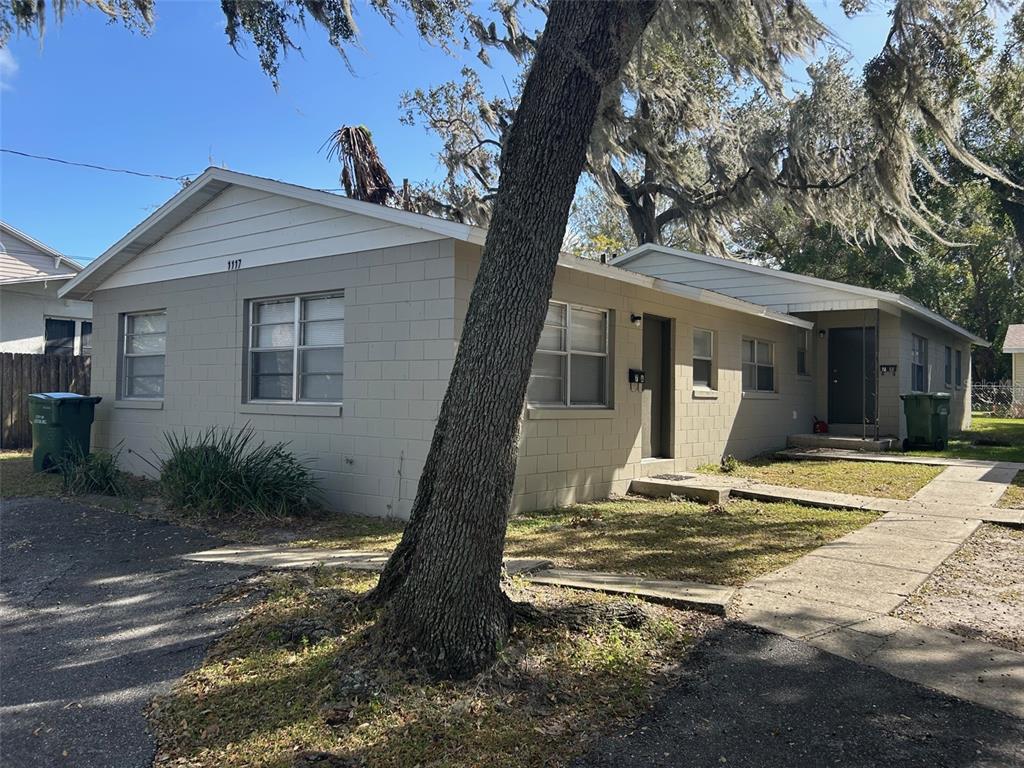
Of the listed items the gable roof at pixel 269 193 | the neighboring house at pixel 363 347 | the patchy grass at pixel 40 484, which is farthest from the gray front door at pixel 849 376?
the patchy grass at pixel 40 484

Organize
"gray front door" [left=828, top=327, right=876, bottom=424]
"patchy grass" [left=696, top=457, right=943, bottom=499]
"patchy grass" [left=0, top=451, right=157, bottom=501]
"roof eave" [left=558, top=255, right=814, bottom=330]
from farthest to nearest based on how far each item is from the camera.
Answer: "gray front door" [left=828, top=327, right=876, bottom=424]
"patchy grass" [left=696, top=457, right=943, bottom=499]
"patchy grass" [left=0, top=451, right=157, bottom=501]
"roof eave" [left=558, top=255, right=814, bottom=330]

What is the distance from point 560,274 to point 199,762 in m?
6.63

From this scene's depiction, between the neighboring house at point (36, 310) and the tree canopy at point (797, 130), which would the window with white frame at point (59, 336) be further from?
the tree canopy at point (797, 130)

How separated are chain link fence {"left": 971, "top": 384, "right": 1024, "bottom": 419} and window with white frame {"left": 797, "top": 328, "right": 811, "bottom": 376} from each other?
17.4m

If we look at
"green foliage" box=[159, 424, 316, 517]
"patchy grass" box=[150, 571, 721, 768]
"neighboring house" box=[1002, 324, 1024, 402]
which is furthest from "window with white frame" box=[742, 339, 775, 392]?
"neighboring house" box=[1002, 324, 1024, 402]

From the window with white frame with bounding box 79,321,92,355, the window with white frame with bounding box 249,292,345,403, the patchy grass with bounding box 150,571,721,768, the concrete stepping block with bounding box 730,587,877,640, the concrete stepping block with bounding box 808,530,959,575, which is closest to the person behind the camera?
the patchy grass with bounding box 150,571,721,768

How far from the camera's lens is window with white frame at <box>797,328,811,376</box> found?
→ 15.5m

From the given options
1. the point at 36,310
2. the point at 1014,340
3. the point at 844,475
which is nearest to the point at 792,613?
the point at 844,475

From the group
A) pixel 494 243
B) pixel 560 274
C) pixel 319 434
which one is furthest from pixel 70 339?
pixel 494 243

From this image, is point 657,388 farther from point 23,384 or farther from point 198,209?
point 23,384

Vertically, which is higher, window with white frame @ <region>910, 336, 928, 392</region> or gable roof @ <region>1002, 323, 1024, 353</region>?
gable roof @ <region>1002, 323, 1024, 353</region>

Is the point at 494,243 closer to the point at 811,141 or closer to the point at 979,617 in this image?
the point at 979,617

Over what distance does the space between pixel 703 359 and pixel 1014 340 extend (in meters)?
22.8

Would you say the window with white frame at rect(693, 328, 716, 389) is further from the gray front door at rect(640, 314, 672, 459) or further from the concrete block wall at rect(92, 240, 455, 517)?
the concrete block wall at rect(92, 240, 455, 517)
